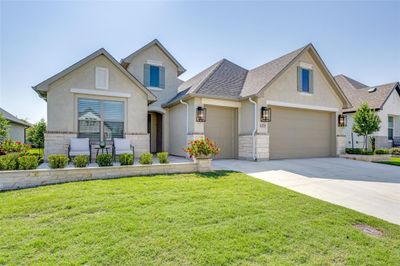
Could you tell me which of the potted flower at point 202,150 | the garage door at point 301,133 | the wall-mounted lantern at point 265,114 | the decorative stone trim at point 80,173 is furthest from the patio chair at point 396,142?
the decorative stone trim at point 80,173

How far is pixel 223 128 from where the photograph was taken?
1288 cm

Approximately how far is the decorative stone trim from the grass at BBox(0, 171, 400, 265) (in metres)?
0.60

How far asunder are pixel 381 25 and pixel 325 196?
11935 millimetres

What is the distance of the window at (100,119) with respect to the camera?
1061 cm

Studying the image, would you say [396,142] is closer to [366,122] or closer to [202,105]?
[366,122]

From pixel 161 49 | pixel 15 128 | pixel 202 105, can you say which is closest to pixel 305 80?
pixel 202 105

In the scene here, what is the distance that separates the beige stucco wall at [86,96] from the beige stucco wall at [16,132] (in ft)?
60.0

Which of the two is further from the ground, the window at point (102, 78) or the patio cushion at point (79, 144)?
the window at point (102, 78)

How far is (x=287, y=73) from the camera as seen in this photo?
1281cm

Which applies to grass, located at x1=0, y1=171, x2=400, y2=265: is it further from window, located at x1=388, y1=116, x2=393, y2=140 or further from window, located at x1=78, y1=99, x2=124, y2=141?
window, located at x1=388, y1=116, x2=393, y2=140

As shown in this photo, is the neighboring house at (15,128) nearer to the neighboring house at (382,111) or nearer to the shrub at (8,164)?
the shrub at (8,164)

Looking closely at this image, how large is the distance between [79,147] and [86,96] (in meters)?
2.56

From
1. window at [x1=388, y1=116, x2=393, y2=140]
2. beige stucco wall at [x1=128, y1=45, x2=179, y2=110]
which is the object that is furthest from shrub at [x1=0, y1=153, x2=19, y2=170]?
window at [x1=388, y1=116, x2=393, y2=140]

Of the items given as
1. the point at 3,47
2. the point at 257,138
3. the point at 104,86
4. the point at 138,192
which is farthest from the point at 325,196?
the point at 3,47
